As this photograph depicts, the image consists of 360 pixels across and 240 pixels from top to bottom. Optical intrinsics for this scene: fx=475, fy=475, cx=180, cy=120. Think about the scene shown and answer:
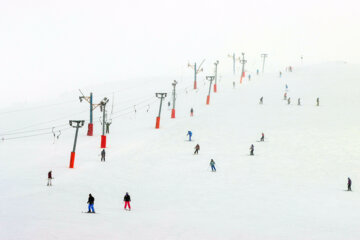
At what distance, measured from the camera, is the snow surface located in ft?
70.2

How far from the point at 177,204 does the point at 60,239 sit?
33.1ft

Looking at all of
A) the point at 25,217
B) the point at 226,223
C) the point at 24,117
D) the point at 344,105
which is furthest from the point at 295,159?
the point at 24,117

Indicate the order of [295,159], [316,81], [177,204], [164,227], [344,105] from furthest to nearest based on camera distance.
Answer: [316,81] < [344,105] < [295,159] < [177,204] < [164,227]

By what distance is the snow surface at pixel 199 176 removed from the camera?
842 inches

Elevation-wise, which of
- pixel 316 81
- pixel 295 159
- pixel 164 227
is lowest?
pixel 164 227

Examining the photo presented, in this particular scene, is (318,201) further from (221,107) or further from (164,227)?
(221,107)

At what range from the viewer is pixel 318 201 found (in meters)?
27.5

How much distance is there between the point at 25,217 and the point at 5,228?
7.59ft

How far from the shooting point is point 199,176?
34.2 m

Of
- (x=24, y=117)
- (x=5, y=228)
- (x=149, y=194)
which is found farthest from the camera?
(x=24, y=117)

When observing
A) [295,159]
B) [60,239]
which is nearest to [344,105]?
[295,159]

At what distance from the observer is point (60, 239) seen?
18.0m

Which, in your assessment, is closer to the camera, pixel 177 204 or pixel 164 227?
pixel 164 227

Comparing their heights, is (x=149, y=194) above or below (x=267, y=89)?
below
